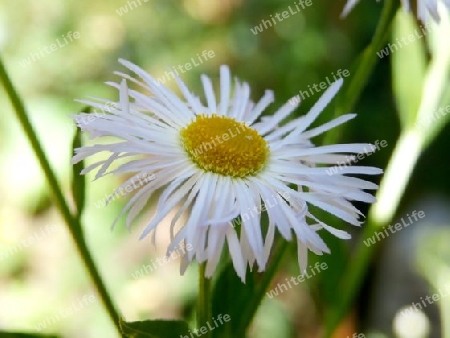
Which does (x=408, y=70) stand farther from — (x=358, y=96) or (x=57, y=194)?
(x=57, y=194)

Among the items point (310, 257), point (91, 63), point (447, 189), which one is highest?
point (91, 63)

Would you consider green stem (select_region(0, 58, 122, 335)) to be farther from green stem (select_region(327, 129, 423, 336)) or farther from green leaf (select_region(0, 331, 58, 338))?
green stem (select_region(327, 129, 423, 336))

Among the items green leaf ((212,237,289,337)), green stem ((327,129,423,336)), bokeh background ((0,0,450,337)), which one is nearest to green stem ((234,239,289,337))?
green leaf ((212,237,289,337))

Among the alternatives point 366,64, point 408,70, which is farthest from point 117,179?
point 366,64

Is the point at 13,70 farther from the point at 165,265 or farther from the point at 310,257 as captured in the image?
the point at 310,257

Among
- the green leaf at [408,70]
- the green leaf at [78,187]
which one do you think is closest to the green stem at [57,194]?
the green leaf at [78,187]

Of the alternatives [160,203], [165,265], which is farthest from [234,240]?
[165,265]

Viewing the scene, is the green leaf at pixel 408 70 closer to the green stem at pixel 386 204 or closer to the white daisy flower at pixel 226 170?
the green stem at pixel 386 204
